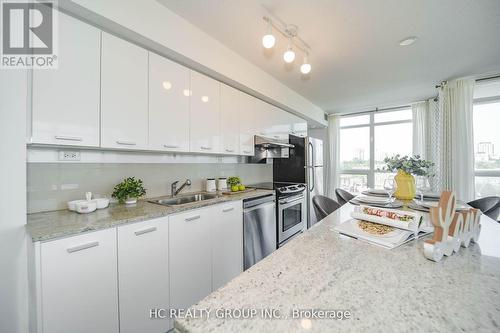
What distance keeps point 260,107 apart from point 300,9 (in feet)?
4.40

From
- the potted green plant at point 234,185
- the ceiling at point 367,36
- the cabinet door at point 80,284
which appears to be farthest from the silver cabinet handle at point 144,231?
the ceiling at point 367,36

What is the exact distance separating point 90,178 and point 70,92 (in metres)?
0.70

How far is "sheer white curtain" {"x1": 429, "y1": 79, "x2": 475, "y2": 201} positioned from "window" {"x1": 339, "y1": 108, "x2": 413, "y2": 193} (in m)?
0.91

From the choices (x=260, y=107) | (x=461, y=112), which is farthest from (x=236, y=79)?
(x=461, y=112)

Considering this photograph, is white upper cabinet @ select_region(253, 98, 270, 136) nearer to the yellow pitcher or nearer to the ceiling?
the ceiling

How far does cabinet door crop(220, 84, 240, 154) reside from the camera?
2307mm

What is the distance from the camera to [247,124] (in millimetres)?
2648

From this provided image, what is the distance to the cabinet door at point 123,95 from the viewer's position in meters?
1.43

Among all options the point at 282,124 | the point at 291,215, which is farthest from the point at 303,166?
the point at 291,215

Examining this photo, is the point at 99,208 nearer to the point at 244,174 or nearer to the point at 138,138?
the point at 138,138

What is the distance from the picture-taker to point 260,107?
9.41 ft

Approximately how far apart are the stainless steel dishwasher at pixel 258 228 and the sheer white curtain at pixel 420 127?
3295 millimetres

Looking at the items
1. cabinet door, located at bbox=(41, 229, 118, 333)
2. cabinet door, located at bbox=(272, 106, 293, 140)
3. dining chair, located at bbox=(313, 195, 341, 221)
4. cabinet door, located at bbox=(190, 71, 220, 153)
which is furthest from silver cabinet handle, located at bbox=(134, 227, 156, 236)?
cabinet door, located at bbox=(272, 106, 293, 140)

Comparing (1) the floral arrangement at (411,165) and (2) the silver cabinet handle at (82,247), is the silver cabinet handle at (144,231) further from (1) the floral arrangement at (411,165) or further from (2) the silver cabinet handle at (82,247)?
(1) the floral arrangement at (411,165)
